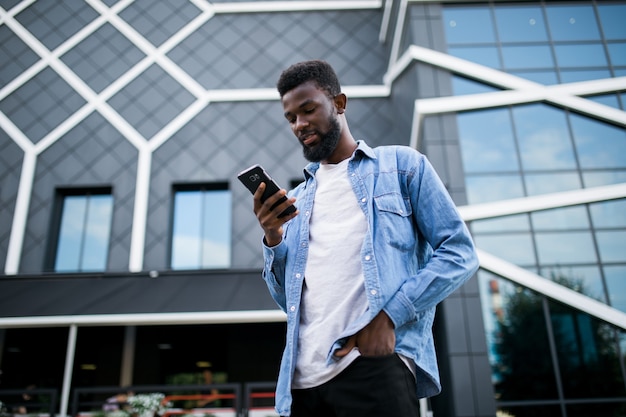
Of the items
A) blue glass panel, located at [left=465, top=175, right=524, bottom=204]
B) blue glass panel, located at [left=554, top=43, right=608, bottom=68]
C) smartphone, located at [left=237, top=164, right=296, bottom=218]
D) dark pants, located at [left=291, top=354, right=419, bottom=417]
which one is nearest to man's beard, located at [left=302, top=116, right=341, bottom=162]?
smartphone, located at [left=237, top=164, right=296, bottom=218]

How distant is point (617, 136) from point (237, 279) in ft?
28.2

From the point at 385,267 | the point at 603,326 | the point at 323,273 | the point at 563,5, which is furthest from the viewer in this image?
the point at 563,5

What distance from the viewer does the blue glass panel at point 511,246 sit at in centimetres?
961

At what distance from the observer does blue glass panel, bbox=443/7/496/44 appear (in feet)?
36.8

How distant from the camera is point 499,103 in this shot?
10594mm

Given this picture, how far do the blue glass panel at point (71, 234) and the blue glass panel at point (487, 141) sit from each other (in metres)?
9.29

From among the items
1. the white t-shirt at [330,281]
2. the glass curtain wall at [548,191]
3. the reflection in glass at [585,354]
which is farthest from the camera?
the glass curtain wall at [548,191]

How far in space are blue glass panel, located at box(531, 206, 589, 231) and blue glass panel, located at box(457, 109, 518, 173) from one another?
112cm

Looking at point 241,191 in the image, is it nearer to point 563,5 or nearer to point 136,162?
point 136,162

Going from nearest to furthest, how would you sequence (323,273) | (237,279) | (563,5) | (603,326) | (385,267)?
Result: 1. (385,267)
2. (323,273)
3. (603,326)
4. (237,279)
5. (563,5)

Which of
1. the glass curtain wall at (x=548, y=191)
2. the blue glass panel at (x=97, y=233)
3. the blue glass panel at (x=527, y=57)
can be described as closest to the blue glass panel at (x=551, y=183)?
the glass curtain wall at (x=548, y=191)

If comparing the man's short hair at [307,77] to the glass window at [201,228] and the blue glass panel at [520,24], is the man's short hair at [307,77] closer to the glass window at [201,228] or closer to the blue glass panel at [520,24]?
the glass window at [201,228]

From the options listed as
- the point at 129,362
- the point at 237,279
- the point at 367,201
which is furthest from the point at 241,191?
the point at 367,201

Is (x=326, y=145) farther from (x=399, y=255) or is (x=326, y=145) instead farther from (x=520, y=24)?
(x=520, y=24)
